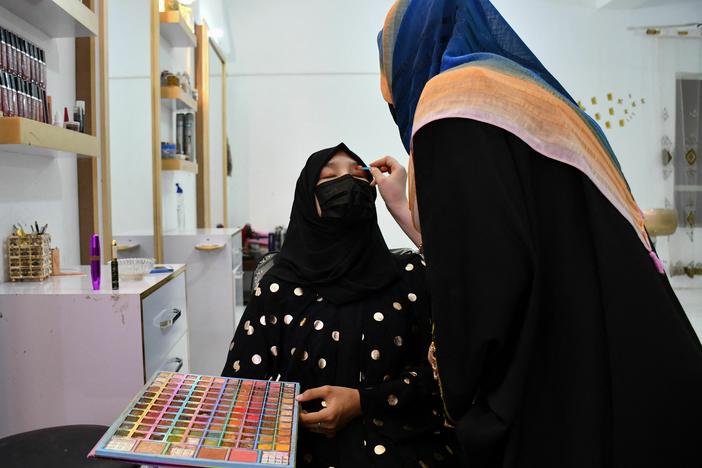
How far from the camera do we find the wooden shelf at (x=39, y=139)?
1.25 m

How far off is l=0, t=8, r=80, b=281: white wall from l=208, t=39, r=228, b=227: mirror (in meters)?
2.21

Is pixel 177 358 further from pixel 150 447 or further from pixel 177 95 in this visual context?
pixel 177 95

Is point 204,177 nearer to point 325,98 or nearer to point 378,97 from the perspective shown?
point 325,98

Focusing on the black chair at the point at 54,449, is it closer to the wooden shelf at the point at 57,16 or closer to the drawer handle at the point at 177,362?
the drawer handle at the point at 177,362

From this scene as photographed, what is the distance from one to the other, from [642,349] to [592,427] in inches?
4.4

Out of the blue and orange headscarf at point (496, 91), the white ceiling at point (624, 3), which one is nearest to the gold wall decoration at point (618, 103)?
the white ceiling at point (624, 3)

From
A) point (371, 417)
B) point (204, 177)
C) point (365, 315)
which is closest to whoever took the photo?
point (371, 417)

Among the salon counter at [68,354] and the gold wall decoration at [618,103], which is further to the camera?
the gold wall decoration at [618,103]

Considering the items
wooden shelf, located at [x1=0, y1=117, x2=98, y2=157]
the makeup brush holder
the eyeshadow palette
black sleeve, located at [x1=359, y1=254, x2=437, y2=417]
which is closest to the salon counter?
the makeup brush holder

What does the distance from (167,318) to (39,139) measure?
63 centimetres

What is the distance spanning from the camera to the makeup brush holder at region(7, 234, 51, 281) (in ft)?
4.91

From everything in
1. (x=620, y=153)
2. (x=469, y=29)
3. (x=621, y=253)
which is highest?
(x=620, y=153)

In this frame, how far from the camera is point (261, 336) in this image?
1.23 m

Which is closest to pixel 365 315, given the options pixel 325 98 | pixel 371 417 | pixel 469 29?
pixel 371 417
